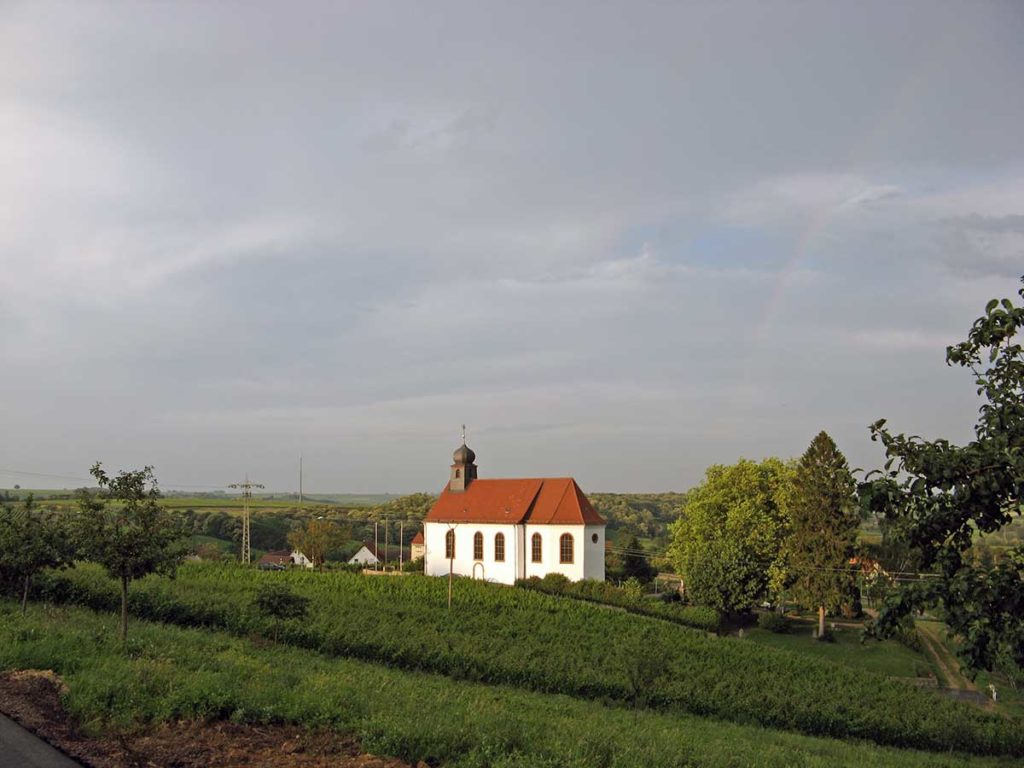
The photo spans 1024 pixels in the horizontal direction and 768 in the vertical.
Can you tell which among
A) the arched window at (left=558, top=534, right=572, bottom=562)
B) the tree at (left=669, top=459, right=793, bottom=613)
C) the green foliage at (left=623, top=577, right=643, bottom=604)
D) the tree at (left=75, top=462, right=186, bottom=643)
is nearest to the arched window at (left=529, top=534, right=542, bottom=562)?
the arched window at (left=558, top=534, right=572, bottom=562)

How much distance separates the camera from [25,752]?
8.91 meters

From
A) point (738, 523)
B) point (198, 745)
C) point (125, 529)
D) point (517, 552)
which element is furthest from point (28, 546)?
point (738, 523)

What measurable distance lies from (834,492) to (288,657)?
44.1 m

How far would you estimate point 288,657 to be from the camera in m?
24.4

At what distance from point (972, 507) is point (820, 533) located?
5188cm

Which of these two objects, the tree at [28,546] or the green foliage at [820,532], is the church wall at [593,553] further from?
the tree at [28,546]

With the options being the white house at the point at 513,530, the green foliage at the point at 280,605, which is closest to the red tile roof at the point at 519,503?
→ the white house at the point at 513,530

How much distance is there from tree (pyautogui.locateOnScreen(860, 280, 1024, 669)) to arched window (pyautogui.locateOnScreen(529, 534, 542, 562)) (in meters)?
53.8

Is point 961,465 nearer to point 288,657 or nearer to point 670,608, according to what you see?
point 288,657

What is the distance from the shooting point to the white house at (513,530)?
59906 mm

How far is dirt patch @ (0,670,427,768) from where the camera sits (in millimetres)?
8727

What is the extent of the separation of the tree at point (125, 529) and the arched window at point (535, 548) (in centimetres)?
4352

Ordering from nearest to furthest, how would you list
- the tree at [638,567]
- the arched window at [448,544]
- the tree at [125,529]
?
the tree at [125,529], the arched window at [448,544], the tree at [638,567]

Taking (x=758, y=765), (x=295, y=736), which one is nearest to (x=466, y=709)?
(x=295, y=736)
